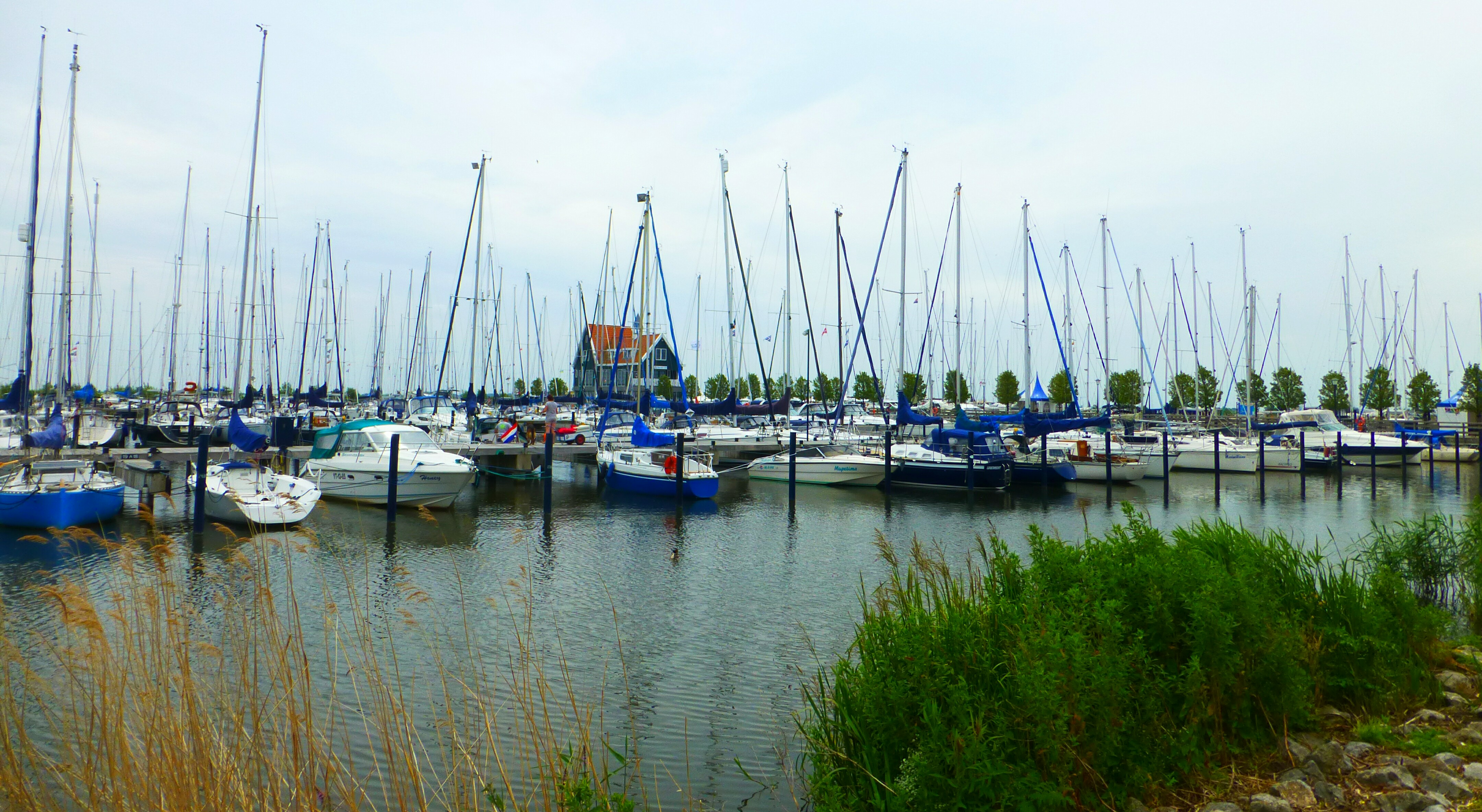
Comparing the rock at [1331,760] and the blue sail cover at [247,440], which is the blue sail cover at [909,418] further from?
the rock at [1331,760]

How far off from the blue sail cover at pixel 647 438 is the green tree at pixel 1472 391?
2511 inches

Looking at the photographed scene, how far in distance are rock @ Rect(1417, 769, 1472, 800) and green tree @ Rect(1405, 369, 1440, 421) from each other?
81.0 meters

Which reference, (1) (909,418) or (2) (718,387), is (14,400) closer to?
(1) (909,418)

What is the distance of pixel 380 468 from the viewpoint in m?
26.9

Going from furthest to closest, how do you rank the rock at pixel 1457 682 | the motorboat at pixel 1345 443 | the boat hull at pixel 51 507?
1. the motorboat at pixel 1345 443
2. the boat hull at pixel 51 507
3. the rock at pixel 1457 682

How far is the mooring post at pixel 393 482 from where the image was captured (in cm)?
2433

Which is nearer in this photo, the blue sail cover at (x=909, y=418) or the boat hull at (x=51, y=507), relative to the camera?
the boat hull at (x=51, y=507)

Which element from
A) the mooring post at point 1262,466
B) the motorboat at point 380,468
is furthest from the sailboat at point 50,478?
the mooring post at point 1262,466

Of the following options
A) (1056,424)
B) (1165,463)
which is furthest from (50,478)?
(1165,463)

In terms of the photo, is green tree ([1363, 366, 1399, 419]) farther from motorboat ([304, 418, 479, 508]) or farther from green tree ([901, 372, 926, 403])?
motorboat ([304, 418, 479, 508])

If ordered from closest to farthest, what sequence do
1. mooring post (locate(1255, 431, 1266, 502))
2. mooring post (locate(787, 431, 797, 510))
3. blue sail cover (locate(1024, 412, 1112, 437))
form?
1. mooring post (locate(787, 431, 797, 510))
2. mooring post (locate(1255, 431, 1266, 502))
3. blue sail cover (locate(1024, 412, 1112, 437))

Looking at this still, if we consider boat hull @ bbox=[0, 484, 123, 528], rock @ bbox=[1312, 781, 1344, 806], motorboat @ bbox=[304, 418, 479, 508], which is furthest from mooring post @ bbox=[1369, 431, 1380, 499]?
boat hull @ bbox=[0, 484, 123, 528]

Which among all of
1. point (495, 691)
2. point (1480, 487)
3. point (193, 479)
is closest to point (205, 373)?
point (193, 479)

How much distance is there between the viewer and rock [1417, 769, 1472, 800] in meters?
5.84
